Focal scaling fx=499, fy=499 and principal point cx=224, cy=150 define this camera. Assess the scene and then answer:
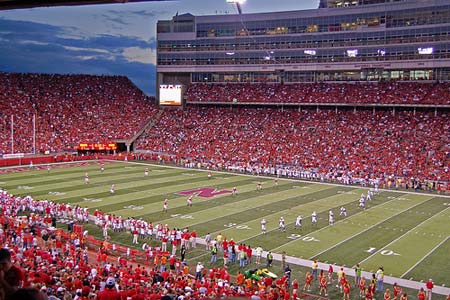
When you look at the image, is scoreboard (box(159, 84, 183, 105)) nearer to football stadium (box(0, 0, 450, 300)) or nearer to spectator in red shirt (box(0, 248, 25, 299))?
football stadium (box(0, 0, 450, 300))

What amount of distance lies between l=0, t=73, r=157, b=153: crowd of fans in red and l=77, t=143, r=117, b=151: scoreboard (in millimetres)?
819

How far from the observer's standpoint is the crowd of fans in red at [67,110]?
54.6 m

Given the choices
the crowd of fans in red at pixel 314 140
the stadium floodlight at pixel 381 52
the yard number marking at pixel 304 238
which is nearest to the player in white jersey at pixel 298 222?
the yard number marking at pixel 304 238

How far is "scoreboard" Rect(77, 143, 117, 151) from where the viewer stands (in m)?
56.0

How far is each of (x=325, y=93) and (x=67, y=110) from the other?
105ft

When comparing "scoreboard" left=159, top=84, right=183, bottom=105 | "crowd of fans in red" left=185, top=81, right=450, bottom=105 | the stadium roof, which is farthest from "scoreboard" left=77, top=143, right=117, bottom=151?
the stadium roof

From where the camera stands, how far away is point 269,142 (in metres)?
54.6

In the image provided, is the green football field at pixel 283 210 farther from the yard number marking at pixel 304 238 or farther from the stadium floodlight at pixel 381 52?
the stadium floodlight at pixel 381 52

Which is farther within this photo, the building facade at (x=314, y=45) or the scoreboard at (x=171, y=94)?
the scoreboard at (x=171, y=94)

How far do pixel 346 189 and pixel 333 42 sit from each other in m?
27.8

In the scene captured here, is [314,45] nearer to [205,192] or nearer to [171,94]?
[171,94]

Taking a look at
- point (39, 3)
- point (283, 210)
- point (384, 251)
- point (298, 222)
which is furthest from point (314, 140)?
point (39, 3)

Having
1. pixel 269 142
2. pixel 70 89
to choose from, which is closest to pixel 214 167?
pixel 269 142

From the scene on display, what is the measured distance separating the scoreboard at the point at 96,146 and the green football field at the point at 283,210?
1064 centimetres
